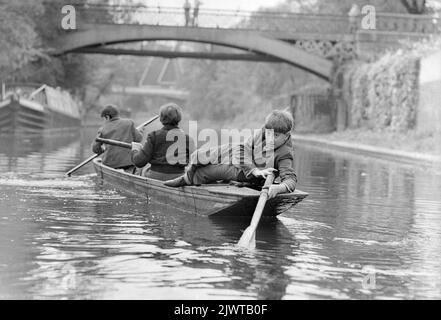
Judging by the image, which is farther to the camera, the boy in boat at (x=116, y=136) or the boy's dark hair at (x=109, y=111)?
the boy's dark hair at (x=109, y=111)

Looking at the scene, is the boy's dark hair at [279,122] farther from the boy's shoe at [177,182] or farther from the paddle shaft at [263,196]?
the boy's shoe at [177,182]

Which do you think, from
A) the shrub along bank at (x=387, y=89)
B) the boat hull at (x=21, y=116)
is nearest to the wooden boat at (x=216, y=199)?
the shrub along bank at (x=387, y=89)

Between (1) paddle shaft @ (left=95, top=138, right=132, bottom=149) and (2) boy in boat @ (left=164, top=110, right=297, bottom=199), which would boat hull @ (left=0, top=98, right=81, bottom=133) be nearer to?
(1) paddle shaft @ (left=95, top=138, right=132, bottom=149)

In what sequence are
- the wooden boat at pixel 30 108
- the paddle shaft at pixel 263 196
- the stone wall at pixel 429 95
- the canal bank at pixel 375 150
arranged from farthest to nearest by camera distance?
the wooden boat at pixel 30 108 < the stone wall at pixel 429 95 < the canal bank at pixel 375 150 < the paddle shaft at pixel 263 196

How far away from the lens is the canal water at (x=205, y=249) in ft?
22.3

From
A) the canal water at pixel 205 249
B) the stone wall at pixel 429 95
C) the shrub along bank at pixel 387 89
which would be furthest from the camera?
the shrub along bank at pixel 387 89

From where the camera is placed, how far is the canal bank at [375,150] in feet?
81.1

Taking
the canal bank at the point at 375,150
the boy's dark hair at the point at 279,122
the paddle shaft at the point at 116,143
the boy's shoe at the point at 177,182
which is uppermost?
the boy's dark hair at the point at 279,122

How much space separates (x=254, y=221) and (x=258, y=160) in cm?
142

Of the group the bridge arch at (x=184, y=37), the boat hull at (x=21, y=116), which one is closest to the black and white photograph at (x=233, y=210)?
the boat hull at (x=21, y=116)

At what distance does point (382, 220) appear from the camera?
1152 centimetres

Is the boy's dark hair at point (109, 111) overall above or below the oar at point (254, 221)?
above

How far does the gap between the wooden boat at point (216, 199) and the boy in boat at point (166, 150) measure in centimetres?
26
